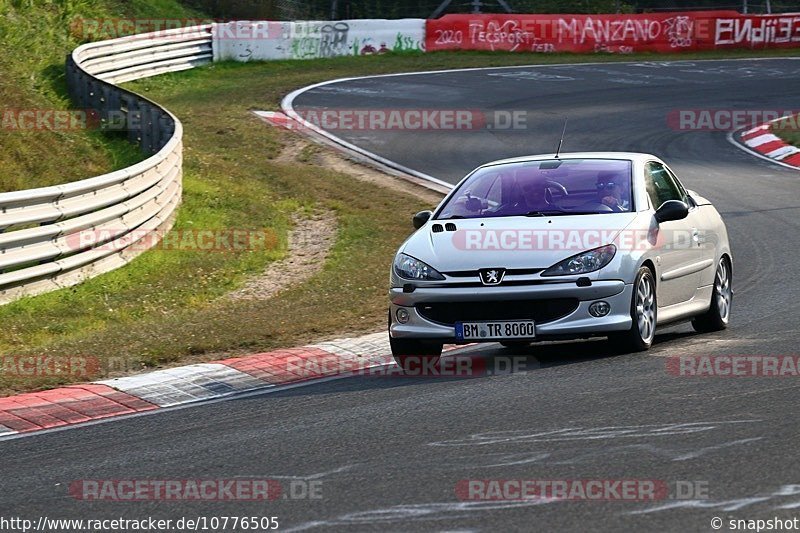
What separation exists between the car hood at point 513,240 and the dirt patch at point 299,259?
4.59 metres

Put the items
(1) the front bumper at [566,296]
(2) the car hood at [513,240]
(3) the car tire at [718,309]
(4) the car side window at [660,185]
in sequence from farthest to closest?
(3) the car tire at [718,309] < (4) the car side window at [660,185] < (2) the car hood at [513,240] < (1) the front bumper at [566,296]

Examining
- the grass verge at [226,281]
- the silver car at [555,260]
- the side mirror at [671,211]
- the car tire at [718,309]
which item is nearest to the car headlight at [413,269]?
the silver car at [555,260]

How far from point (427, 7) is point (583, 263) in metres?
36.9

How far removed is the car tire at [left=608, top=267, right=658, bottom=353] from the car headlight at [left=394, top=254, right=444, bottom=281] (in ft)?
4.34

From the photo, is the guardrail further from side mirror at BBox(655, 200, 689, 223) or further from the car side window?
side mirror at BBox(655, 200, 689, 223)

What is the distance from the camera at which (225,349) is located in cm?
1039

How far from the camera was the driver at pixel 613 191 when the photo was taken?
Result: 33.1ft

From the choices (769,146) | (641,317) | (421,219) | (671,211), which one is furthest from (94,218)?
(769,146)

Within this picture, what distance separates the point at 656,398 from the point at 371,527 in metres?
2.79

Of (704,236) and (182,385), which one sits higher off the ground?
(704,236)

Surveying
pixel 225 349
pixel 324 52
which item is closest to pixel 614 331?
pixel 225 349

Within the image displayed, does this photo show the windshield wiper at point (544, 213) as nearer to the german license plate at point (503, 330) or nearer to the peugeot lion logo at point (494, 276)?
the peugeot lion logo at point (494, 276)

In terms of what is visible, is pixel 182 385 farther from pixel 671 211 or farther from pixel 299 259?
pixel 299 259

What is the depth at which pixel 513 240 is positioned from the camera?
9469 millimetres
